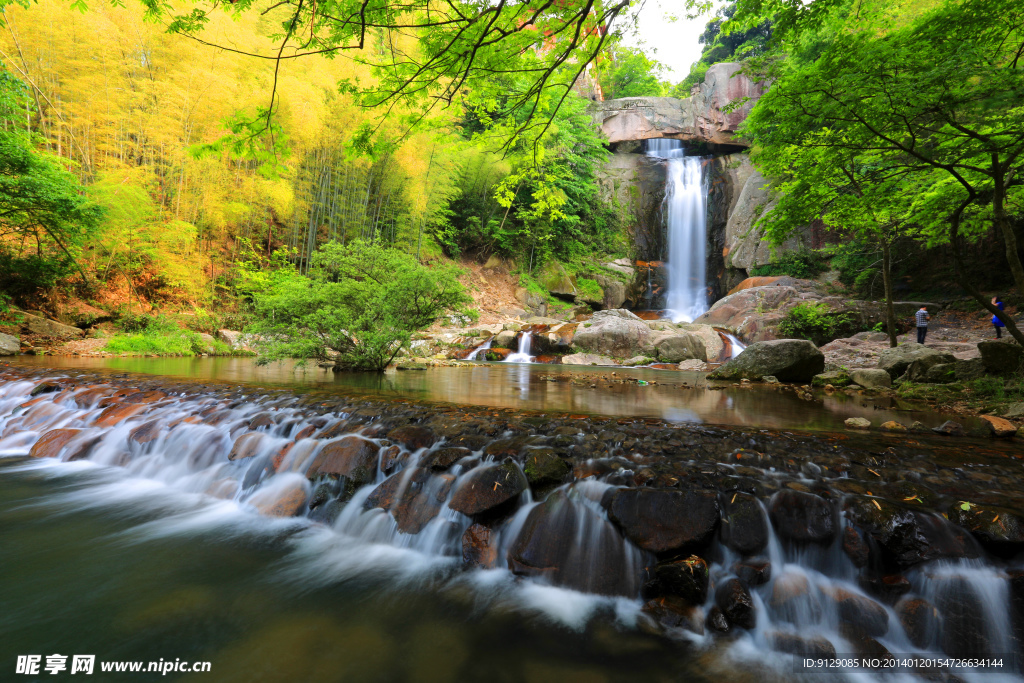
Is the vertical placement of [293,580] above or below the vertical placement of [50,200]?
below

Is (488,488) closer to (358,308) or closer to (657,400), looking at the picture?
(657,400)

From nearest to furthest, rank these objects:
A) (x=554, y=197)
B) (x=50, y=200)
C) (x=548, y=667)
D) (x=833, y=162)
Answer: (x=548, y=667) → (x=554, y=197) → (x=833, y=162) → (x=50, y=200)

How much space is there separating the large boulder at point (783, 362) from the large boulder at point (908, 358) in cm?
98

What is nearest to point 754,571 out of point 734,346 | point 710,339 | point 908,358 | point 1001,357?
point 1001,357

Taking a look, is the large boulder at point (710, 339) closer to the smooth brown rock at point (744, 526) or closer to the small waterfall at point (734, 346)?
the small waterfall at point (734, 346)

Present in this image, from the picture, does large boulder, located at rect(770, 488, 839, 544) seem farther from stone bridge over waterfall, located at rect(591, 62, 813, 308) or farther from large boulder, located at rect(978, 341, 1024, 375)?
stone bridge over waterfall, located at rect(591, 62, 813, 308)

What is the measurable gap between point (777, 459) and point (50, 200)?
13.5m

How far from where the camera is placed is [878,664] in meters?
1.40

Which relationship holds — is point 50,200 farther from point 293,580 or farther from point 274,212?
point 293,580

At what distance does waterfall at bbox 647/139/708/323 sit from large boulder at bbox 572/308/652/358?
327 inches

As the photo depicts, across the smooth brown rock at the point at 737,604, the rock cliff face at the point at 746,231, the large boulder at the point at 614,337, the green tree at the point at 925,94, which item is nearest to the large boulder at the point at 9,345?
the smooth brown rock at the point at 737,604

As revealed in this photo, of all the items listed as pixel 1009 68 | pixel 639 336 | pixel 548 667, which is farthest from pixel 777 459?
pixel 639 336

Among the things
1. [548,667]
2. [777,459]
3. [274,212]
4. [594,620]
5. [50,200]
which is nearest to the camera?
[548,667]

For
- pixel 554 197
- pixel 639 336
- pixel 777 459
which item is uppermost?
pixel 554 197
